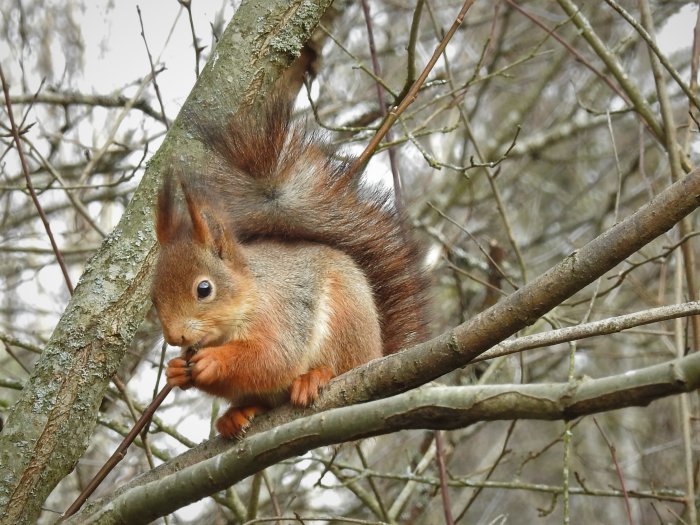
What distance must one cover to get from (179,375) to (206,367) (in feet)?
0.25

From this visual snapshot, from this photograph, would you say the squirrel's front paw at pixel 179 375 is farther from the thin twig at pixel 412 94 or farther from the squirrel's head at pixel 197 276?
the thin twig at pixel 412 94

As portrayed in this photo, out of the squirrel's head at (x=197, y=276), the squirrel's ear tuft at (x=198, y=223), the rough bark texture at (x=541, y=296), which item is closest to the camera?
the rough bark texture at (x=541, y=296)

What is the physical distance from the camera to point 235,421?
92.7 inches

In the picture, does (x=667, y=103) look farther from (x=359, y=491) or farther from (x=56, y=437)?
(x=56, y=437)

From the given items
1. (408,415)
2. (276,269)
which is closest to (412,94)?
(276,269)

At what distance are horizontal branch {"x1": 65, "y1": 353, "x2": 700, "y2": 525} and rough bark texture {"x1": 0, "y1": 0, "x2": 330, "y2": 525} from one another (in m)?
0.33

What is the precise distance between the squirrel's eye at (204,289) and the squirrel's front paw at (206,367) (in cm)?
16

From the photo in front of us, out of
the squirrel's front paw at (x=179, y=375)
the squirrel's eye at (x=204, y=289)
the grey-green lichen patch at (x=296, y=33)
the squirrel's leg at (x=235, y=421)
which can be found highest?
the grey-green lichen patch at (x=296, y=33)

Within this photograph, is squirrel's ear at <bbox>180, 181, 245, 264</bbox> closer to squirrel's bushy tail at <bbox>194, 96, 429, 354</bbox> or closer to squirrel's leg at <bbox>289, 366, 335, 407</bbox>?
squirrel's bushy tail at <bbox>194, 96, 429, 354</bbox>

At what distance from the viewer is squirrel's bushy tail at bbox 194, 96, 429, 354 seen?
2707 millimetres

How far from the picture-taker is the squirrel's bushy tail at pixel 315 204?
271cm

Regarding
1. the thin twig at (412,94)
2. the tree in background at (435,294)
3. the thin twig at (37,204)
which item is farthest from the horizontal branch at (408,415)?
the thin twig at (412,94)

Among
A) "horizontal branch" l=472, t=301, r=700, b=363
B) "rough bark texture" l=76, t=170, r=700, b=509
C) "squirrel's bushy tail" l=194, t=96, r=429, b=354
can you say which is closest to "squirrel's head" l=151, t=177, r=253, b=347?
"squirrel's bushy tail" l=194, t=96, r=429, b=354

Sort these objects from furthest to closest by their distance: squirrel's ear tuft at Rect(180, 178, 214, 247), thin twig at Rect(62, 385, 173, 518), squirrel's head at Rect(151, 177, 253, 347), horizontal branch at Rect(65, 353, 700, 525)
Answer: squirrel's ear tuft at Rect(180, 178, 214, 247)
squirrel's head at Rect(151, 177, 253, 347)
thin twig at Rect(62, 385, 173, 518)
horizontal branch at Rect(65, 353, 700, 525)
